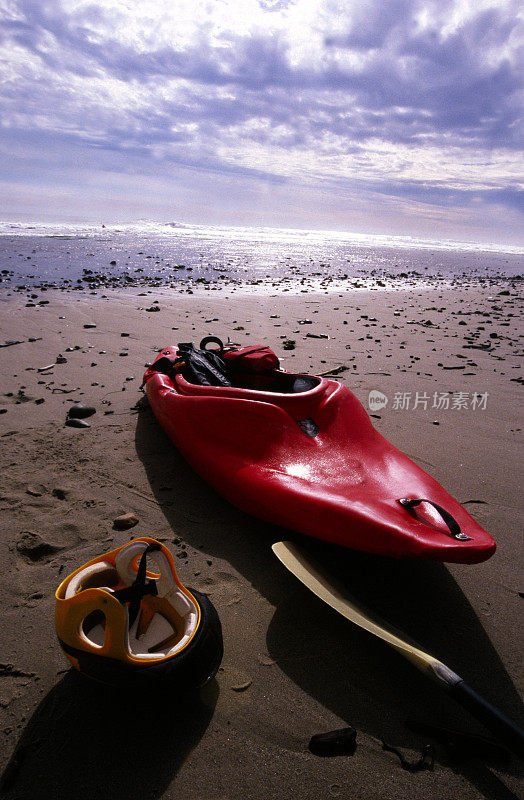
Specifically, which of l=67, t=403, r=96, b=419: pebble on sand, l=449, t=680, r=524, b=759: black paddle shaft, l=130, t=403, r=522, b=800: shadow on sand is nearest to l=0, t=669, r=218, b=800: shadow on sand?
l=130, t=403, r=522, b=800: shadow on sand

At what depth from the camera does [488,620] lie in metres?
2.24

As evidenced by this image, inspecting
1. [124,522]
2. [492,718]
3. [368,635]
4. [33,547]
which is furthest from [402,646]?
[33,547]

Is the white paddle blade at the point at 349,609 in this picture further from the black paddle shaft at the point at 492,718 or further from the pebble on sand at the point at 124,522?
the pebble on sand at the point at 124,522

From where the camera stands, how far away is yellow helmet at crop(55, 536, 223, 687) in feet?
5.31

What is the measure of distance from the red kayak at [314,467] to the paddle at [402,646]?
19 centimetres

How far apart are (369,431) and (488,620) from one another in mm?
1344

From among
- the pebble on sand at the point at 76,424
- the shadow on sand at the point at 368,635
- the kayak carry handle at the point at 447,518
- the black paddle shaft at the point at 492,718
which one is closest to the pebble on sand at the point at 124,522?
the shadow on sand at the point at 368,635

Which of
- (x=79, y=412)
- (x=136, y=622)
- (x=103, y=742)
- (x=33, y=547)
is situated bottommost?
(x=103, y=742)

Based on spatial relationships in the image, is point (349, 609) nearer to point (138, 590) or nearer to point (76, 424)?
point (138, 590)

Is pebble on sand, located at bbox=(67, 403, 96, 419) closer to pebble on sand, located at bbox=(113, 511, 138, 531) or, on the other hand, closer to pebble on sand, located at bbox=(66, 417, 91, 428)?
pebble on sand, located at bbox=(66, 417, 91, 428)

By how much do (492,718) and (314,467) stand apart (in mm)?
1485

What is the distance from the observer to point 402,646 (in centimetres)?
192

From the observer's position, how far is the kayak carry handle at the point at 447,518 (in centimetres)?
218

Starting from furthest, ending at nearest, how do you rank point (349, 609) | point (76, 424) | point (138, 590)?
point (76, 424) < point (349, 609) < point (138, 590)
